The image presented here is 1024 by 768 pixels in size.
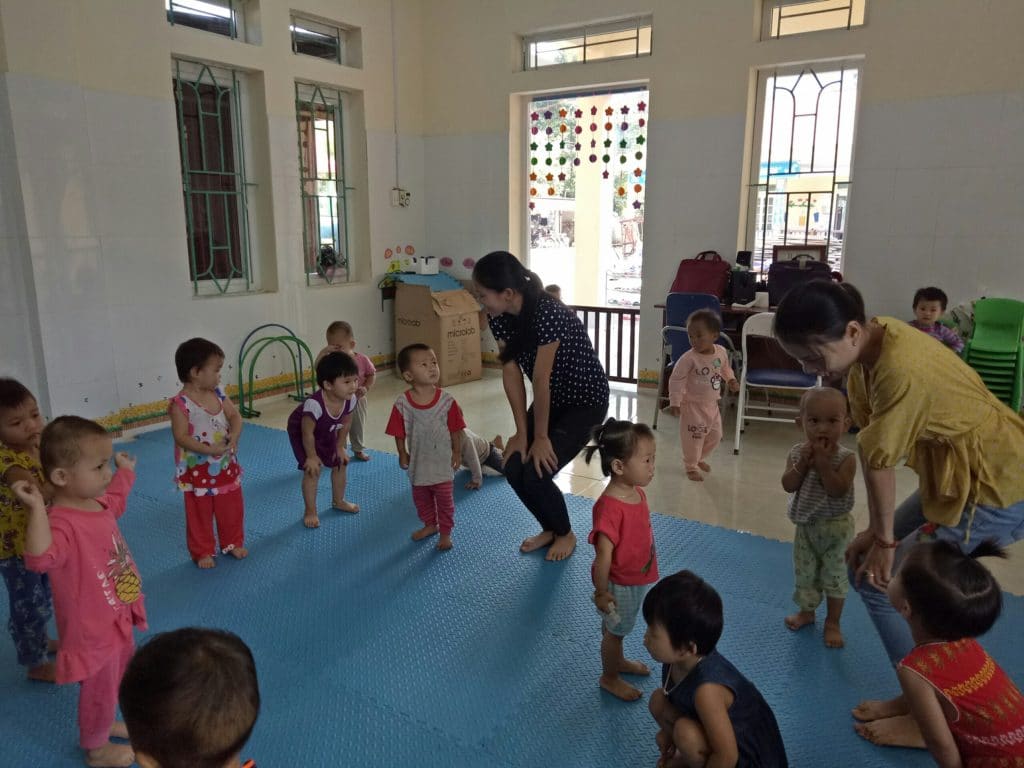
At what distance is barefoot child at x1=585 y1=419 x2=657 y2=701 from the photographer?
7.18 ft

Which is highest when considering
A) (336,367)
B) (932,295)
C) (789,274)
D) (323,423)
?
(789,274)

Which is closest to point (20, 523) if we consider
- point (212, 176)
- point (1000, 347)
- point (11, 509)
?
point (11, 509)

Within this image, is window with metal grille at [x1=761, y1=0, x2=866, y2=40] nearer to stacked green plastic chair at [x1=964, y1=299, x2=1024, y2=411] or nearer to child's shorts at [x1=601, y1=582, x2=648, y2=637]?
stacked green plastic chair at [x1=964, y1=299, x2=1024, y2=411]

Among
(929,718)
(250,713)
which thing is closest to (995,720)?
(929,718)

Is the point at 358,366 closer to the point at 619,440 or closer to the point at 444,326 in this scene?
the point at 619,440

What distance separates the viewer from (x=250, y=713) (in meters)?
1.13

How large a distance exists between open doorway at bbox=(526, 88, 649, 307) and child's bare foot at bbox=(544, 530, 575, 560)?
12.3ft

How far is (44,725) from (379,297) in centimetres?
531

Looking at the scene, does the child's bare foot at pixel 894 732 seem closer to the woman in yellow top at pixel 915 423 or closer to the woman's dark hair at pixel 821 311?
the woman in yellow top at pixel 915 423

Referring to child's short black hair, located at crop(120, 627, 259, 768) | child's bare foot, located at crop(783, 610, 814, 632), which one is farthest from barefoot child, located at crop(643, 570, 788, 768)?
child's bare foot, located at crop(783, 610, 814, 632)

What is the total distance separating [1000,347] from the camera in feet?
15.8

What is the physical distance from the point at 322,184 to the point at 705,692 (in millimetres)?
6073

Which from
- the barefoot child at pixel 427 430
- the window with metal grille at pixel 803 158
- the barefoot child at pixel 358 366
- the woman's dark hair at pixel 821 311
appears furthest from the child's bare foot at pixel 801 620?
the window with metal grille at pixel 803 158

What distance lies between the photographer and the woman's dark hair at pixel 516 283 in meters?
2.86
